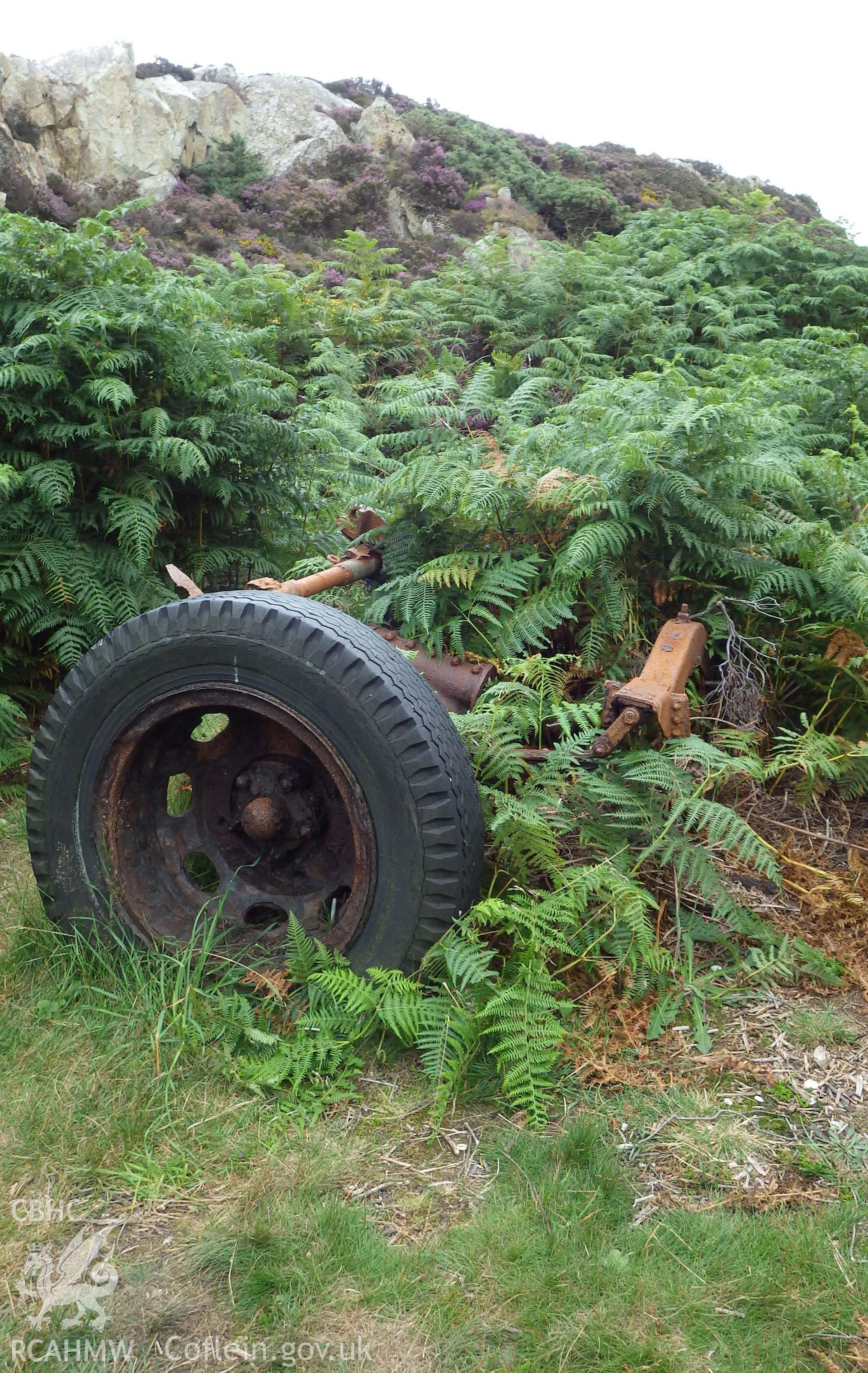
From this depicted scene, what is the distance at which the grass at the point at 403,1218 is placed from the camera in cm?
169

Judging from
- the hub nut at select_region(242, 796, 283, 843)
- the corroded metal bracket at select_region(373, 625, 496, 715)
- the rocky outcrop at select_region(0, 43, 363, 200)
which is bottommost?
the hub nut at select_region(242, 796, 283, 843)

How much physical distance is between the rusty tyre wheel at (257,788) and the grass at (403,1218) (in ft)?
1.09

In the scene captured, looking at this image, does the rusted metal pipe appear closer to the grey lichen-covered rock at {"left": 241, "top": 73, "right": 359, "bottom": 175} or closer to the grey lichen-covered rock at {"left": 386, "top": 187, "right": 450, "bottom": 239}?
the grey lichen-covered rock at {"left": 386, "top": 187, "right": 450, "bottom": 239}

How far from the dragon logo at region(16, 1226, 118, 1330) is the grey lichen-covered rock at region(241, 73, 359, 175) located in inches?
770

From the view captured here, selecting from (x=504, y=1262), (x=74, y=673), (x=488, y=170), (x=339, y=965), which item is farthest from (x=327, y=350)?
(x=488, y=170)

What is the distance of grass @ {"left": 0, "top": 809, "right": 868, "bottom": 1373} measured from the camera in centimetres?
169

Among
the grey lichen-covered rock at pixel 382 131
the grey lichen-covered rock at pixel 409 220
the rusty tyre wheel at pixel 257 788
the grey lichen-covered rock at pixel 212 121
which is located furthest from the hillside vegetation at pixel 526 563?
the grey lichen-covered rock at pixel 212 121

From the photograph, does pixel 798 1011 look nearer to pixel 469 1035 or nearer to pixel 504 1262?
pixel 469 1035

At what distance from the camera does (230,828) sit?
2.84 meters

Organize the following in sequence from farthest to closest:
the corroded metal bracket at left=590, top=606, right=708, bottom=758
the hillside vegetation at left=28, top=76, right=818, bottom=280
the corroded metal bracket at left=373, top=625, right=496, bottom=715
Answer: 1. the hillside vegetation at left=28, top=76, right=818, bottom=280
2. the corroded metal bracket at left=373, top=625, right=496, bottom=715
3. the corroded metal bracket at left=590, top=606, right=708, bottom=758

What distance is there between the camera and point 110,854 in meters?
2.63

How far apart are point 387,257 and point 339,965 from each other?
1284 cm

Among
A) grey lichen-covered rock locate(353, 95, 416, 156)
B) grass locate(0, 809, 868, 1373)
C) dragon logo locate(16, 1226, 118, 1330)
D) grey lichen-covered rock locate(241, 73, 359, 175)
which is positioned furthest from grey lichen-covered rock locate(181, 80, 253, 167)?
dragon logo locate(16, 1226, 118, 1330)

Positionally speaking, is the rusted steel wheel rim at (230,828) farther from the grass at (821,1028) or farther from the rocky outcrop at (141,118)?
the rocky outcrop at (141,118)
